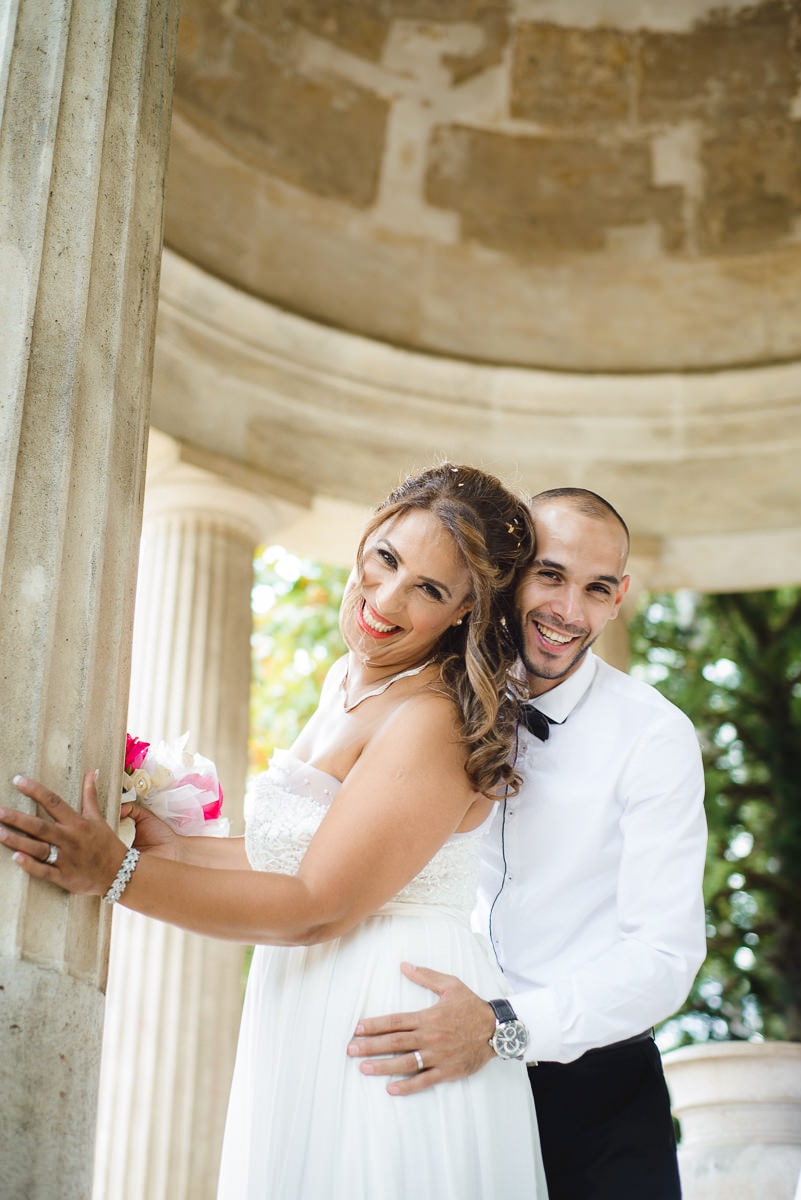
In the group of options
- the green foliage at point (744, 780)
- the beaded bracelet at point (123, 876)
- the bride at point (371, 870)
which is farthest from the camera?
the green foliage at point (744, 780)

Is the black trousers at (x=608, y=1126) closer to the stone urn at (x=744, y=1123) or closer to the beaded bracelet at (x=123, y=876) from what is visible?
the beaded bracelet at (x=123, y=876)

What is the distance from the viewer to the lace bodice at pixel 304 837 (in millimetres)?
8586

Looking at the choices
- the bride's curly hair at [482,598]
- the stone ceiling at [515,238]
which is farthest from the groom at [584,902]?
the stone ceiling at [515,238]

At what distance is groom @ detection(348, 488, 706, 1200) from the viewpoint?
340 inches

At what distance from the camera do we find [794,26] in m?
23.0

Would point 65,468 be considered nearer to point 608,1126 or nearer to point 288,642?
point 608,1126

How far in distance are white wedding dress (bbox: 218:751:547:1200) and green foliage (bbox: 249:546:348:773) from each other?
24.5 metres

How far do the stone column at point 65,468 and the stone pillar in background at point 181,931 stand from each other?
9973 millimetres

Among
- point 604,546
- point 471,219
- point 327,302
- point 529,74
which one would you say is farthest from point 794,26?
point 604,546

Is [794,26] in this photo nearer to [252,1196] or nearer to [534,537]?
[534,537]

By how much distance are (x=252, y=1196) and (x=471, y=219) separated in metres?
18.2

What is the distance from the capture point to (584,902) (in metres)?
9.74

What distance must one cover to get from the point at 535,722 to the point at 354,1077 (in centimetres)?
299

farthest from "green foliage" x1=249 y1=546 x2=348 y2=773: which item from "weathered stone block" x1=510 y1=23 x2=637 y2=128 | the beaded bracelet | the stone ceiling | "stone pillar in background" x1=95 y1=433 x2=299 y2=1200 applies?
the beaded bracelet
